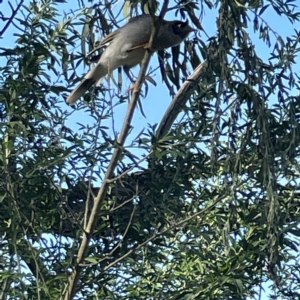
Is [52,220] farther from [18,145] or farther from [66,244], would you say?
[18,145]

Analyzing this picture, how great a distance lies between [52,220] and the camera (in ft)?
8.37

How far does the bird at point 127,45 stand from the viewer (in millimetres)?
2949

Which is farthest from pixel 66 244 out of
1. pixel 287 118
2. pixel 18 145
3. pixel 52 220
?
pixel 287 118

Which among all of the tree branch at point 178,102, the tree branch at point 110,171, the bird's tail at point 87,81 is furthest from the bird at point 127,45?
the tree branch at point 110,171

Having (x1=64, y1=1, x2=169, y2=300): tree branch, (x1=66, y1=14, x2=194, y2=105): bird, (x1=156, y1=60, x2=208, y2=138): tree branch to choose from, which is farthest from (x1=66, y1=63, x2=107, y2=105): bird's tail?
(x1=64, y1=1, x2=169, y2=300): tree branch

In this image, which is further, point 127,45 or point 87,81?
point 127,45

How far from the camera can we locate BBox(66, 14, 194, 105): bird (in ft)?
9.68

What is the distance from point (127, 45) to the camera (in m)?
3.20

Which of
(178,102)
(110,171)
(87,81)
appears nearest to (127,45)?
(87,81)

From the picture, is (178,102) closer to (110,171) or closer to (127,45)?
(110,171)

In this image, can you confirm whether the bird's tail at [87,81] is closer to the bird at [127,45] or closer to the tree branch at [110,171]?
the bird at [127,45]

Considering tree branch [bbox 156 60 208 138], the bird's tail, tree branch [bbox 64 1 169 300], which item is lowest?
tree branch [bbox 64 1 169 300]

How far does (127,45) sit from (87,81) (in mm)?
285

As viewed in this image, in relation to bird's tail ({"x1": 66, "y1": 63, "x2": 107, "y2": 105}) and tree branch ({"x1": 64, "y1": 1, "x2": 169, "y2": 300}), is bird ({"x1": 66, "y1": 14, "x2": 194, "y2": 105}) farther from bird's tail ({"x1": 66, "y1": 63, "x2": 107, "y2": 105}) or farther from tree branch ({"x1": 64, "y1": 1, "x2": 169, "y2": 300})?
tree branch ({"x1": 64, "y1": 1, "x2": 169, "y2": 300})
